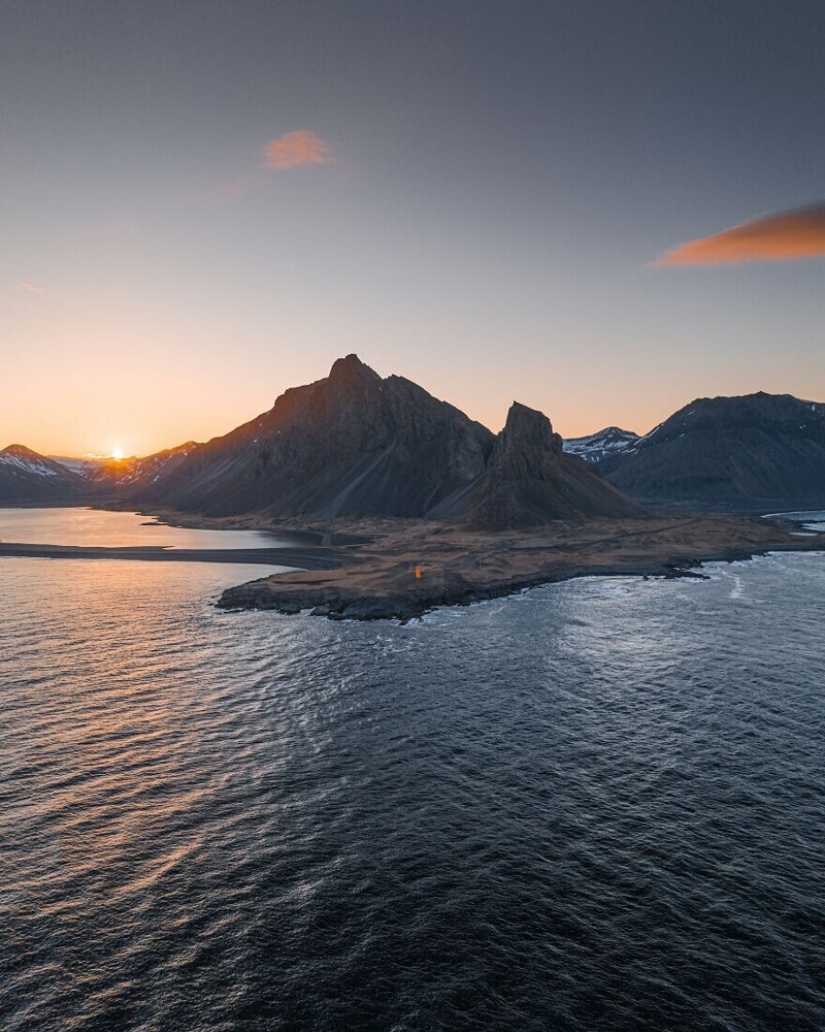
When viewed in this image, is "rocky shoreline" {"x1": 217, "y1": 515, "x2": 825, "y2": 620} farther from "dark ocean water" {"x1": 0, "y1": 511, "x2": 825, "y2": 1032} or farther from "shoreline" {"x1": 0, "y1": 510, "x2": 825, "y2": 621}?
"dark ocean water" {"x1": 0, "y1": 511, "x2": 825, "y2": 1032}

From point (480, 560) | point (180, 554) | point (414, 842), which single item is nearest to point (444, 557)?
point (480, 560)

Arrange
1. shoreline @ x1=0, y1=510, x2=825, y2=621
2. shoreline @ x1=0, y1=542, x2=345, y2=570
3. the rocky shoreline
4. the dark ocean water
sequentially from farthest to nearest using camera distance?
1. shoreline @ x1=0, y1=542, x2=345, y2=570
2. shoreline @ x1=0, y1=510, x2=825, y2=621
3. the rocky shoreline
4. the dark ocean water

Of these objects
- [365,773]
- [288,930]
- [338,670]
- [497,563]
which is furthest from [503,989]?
[497,563]

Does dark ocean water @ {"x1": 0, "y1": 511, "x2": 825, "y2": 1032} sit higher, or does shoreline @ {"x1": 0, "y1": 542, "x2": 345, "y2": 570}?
shoreline @ {"x1": 0, "y1": 542, "x2": 345, "y2": 570}

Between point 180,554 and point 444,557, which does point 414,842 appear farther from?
point 180,554

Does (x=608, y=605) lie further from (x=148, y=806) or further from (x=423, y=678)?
(x=148, y=806)

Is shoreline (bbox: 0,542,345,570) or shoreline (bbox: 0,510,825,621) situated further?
shoreline (bbox: 0,542,345,570)

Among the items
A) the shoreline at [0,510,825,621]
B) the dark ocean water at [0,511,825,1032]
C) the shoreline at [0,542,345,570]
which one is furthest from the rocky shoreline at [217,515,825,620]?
the dark ocean water at [0,511,825,1032]
